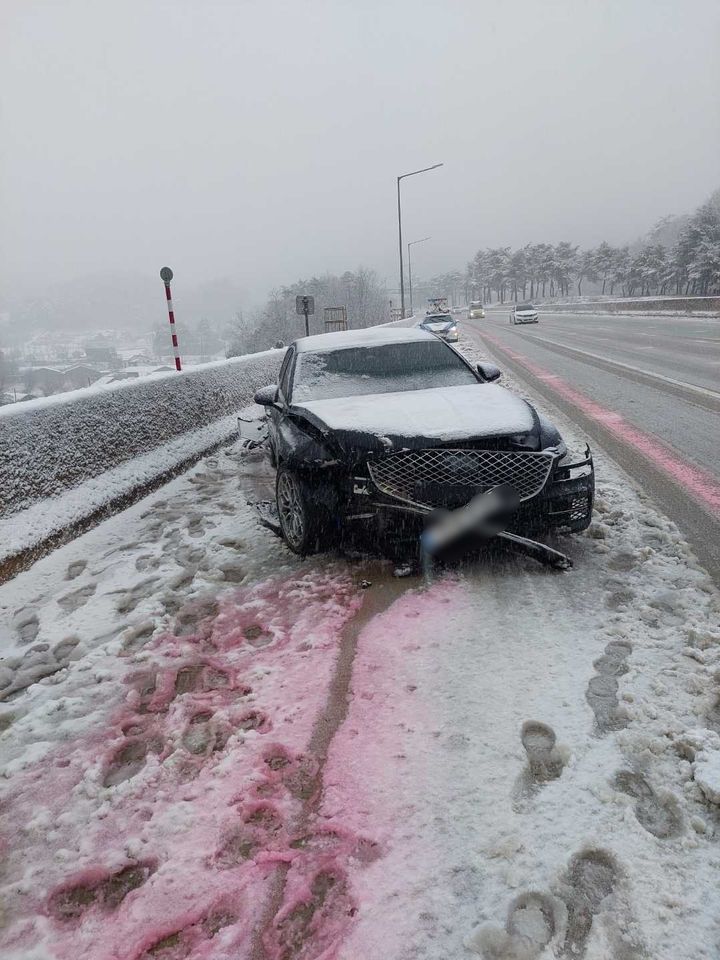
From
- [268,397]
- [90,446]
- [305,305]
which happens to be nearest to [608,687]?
[268,397]

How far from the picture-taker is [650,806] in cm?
190

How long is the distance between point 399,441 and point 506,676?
4.90 feet

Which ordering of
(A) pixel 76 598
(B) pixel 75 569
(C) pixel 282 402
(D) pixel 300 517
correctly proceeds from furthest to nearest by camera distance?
1. (C) pixel 282 402
2. (B) pixel 75 569
3. (D) pixel 300 517
4. (A) pixel 76 598

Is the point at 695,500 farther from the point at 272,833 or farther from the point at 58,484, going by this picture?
the point at 58,484

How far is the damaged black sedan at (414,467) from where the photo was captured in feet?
11.4

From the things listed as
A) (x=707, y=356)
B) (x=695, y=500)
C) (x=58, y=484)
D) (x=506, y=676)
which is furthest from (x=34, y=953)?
(x=707, y=356)

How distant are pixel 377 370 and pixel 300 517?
1749 millimetres

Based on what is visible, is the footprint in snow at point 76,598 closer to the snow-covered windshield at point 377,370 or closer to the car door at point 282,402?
the car door at point 282,402

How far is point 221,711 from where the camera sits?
8.32ft

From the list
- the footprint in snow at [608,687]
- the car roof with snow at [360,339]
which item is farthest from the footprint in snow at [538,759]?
the car roof with snow at [360,339]

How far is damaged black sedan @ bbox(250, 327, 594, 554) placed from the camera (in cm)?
349

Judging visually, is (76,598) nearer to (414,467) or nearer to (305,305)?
(414,467)

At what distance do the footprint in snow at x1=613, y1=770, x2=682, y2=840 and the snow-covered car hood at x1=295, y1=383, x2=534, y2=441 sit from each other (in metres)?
1.99

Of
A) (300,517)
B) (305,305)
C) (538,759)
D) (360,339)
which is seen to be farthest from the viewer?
(305,305)
